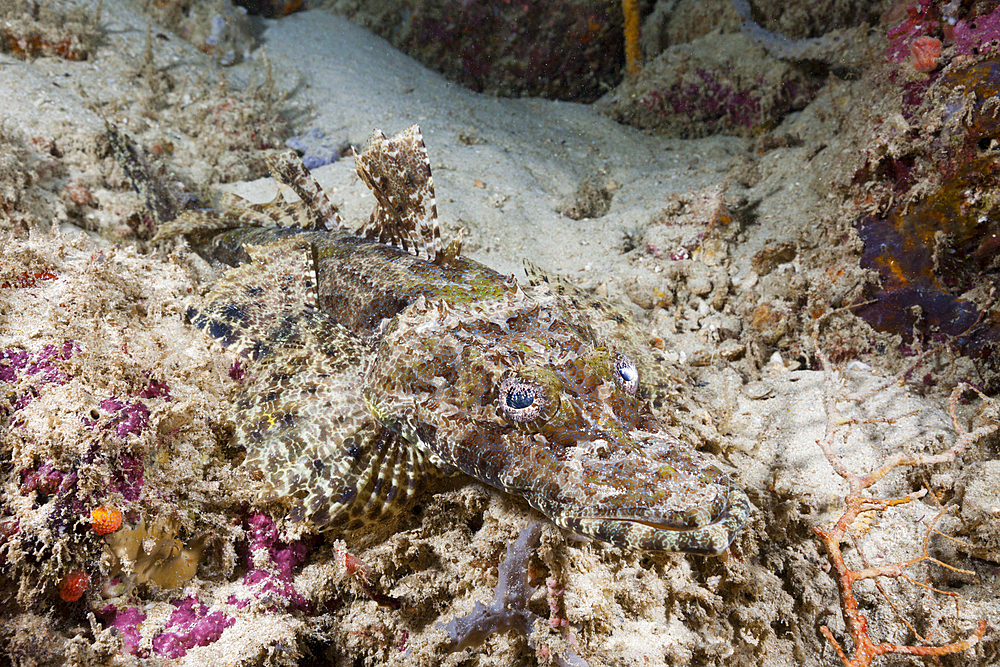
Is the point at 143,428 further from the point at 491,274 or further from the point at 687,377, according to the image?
the point at 687,377

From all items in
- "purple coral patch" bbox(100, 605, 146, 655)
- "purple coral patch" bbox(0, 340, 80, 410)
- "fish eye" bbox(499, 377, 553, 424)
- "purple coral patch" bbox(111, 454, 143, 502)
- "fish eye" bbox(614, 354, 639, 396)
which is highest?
"fish eye" bbox(614, 354, 639, 396)

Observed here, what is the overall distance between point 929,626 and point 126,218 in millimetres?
6596

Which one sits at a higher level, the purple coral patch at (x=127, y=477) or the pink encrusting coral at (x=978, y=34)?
the pink encrusting coral at (x=978, y=34)

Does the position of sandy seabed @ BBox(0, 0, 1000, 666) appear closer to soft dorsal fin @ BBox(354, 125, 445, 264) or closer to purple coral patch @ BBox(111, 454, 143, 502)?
purple coral patch @ BBox(111, 454, 143, 502)

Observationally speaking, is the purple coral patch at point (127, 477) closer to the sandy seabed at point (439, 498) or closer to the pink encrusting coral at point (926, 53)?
the sandy seabed at point (439, 498)

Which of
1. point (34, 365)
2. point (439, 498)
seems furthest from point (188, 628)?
point (34, 365)

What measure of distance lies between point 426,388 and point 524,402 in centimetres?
59

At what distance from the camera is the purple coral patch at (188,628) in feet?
6.05

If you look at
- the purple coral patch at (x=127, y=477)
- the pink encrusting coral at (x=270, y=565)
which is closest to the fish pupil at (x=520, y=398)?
the pink encrusting coral at (x=270, y=565)

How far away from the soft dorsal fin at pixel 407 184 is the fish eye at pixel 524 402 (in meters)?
1.42

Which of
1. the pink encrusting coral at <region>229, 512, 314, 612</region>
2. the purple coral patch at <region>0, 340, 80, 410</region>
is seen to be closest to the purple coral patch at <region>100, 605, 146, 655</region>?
the pink encrusting coral at <region>229, 512, 314, 612</region>

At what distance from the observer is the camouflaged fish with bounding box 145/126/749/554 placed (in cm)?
199

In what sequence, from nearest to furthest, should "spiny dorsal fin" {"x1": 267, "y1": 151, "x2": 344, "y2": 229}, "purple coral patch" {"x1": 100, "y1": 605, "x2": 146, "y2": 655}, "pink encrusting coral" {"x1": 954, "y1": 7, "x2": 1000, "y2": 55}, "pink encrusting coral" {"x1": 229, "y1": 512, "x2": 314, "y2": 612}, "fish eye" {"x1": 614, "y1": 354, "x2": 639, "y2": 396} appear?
"purple coral patch" {"x1": 100, "y1": 605, "x2": 146, "y2": 655} < "pink encrusting coral" {"x1": 229, "y1": 512, "x2": 314, "y2": 612} < "fish eye" {"x1": 614, "y1": 354, "x2": 639, "y2": 396} < "pink encrusting coral" {"x1": 954, "y1": 7, "x2": 1000, "y2": 55} < "spiny dorsal fin" {"x1": 267, "y1": 151, "x2": 344, "y2": 229}

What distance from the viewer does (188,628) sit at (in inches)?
75.1
